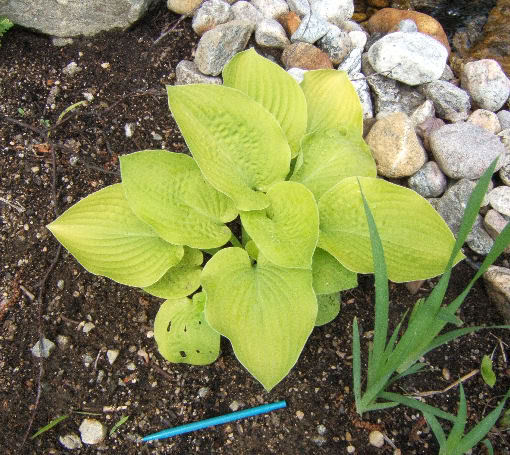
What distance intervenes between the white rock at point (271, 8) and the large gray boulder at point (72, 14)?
0.44 m

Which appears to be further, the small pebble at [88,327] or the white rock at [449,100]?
the white rock at [449,100]

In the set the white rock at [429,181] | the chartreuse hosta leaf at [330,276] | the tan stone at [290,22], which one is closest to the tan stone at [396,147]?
the white rock at [429,181]

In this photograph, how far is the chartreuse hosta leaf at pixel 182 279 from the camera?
1456 mm

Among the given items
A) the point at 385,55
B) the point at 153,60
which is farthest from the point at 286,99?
the point at 153,60

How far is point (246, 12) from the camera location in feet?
6.66

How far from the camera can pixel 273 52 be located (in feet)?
6.61

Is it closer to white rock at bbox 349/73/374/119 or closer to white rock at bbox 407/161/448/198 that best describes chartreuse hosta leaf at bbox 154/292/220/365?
white rock at bbox 407/161/448/198

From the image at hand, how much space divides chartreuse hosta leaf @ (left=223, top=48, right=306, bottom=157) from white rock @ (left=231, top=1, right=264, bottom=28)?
0.62m

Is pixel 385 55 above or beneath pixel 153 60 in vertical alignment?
above

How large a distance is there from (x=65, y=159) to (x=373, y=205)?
1067 millimetres

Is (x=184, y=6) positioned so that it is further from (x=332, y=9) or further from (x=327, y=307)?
(x=327, y=307)

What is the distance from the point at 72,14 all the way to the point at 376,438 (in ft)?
5.84

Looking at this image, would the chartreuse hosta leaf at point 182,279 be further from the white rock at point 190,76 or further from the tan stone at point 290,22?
the tan stone at point 290,22

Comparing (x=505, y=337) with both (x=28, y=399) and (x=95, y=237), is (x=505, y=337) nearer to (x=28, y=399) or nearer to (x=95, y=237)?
(x=95, y=237)
